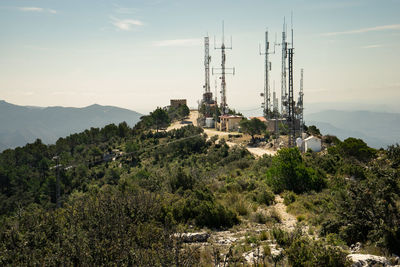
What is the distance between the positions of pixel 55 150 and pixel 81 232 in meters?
44.0

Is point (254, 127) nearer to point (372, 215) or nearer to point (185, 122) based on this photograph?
point (185, 122)

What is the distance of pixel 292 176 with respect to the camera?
14.7 m

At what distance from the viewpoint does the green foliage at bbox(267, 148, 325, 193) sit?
46.9 ft

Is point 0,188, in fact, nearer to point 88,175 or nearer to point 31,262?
point 88,175

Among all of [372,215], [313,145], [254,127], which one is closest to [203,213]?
[372,215]

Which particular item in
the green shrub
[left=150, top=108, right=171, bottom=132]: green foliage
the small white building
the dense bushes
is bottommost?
the green shrub

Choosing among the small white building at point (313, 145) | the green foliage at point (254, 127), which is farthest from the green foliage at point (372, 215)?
the green foliage at point (254, 127)

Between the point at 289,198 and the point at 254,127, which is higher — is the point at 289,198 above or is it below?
below

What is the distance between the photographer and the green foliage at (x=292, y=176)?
1430 cm

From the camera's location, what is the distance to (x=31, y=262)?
6.04m

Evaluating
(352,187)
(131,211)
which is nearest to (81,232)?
(131,211)

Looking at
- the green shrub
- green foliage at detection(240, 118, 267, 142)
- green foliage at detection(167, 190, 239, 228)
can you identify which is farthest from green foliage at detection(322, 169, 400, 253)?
green foliage at detection(240, 118, 267, 142)

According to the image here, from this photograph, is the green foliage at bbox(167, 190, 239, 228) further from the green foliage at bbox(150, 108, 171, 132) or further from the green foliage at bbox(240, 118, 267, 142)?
the green foliage at bbox(150, 108, 171, 132)

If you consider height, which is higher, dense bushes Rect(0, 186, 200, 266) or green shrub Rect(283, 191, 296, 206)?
dense bushes Rect(0, 186, 200, 266)
